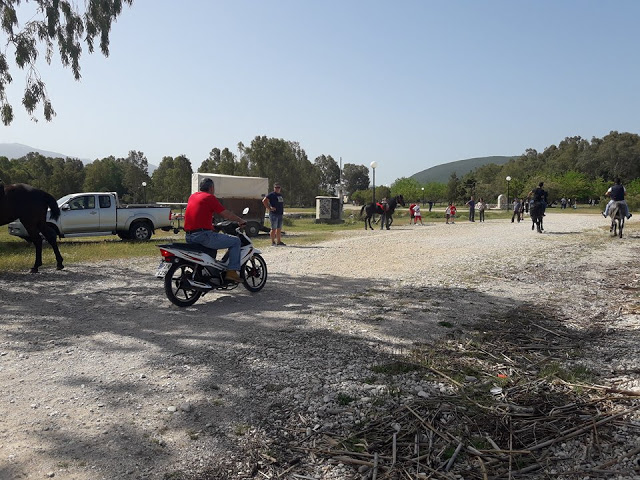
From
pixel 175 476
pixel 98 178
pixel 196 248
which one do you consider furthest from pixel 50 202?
pixel 98 178

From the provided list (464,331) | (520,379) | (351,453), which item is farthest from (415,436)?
(464,331)

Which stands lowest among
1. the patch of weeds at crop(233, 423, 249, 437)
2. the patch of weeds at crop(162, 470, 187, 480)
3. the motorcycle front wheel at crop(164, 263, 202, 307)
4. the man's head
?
the patch of weeds at crop(162, 470, 187, 480)

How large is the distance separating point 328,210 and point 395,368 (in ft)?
105

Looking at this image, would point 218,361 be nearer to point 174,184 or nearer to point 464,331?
point 464,331

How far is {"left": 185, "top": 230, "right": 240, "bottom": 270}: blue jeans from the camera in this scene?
7.15 metres

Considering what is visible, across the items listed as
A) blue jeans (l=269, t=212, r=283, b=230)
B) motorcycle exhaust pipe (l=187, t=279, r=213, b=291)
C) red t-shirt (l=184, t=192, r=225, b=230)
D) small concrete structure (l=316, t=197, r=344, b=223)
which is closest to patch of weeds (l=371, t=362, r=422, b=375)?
motorcycle exhaust pipe (l=187, t=279, r=213, b=291)

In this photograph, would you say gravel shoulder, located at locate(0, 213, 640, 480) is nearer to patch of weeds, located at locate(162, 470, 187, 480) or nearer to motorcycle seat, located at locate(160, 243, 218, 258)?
patch of weeds, located at locate(162, 470, 187, 480)

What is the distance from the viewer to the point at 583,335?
552 cm

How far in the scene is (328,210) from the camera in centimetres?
3619

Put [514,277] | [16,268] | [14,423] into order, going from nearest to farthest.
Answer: [14,423]
[514,277]
[16,268]

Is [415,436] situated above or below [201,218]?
below

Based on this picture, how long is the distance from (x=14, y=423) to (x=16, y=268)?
8709 millimetres

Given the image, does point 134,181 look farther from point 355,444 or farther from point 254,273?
point 355,444

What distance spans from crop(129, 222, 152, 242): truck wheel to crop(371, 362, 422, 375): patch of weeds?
16019mm
